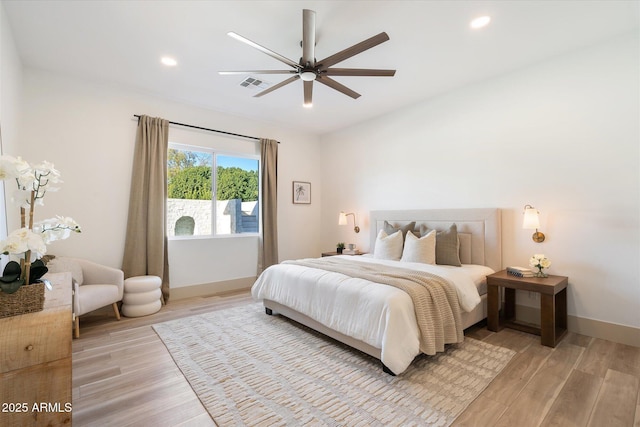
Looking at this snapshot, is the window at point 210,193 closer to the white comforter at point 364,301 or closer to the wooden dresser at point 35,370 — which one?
the white comforter at point 364,301

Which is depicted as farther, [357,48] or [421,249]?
[421,249]

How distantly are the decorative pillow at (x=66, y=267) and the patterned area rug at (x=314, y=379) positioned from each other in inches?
48.5

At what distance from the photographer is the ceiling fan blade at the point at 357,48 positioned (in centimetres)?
210

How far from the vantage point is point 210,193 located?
15.3 ft

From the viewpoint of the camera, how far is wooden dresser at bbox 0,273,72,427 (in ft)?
3.60

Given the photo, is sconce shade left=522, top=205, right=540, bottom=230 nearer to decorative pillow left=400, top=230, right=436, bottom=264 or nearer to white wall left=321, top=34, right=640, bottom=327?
white wall left=321, top=34, right=640, bottom=327

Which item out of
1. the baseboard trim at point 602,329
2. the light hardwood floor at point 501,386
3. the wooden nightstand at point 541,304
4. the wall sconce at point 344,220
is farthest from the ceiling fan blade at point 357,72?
the baseboard trim at point 602,329

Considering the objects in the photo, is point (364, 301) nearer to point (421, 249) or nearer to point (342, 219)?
point (421, 249)

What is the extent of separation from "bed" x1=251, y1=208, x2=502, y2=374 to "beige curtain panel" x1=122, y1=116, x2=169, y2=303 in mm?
1558

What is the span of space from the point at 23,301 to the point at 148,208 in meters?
2.85

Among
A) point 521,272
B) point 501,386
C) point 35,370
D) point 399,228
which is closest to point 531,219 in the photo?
point 521,272

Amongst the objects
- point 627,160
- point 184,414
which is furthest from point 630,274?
point 184,414

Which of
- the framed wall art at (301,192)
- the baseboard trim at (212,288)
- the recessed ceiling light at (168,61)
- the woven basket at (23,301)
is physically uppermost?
the recessed ceiling light at (168,61)

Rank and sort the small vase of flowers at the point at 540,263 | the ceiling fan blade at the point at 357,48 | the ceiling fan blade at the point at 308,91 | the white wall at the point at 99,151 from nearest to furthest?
the ceiling fan blade at the point at 357,48, the ceiling fan blade at the point at 308,91, the small vase of flowers at the point at 540,263, the white wall at the point at 99,151
